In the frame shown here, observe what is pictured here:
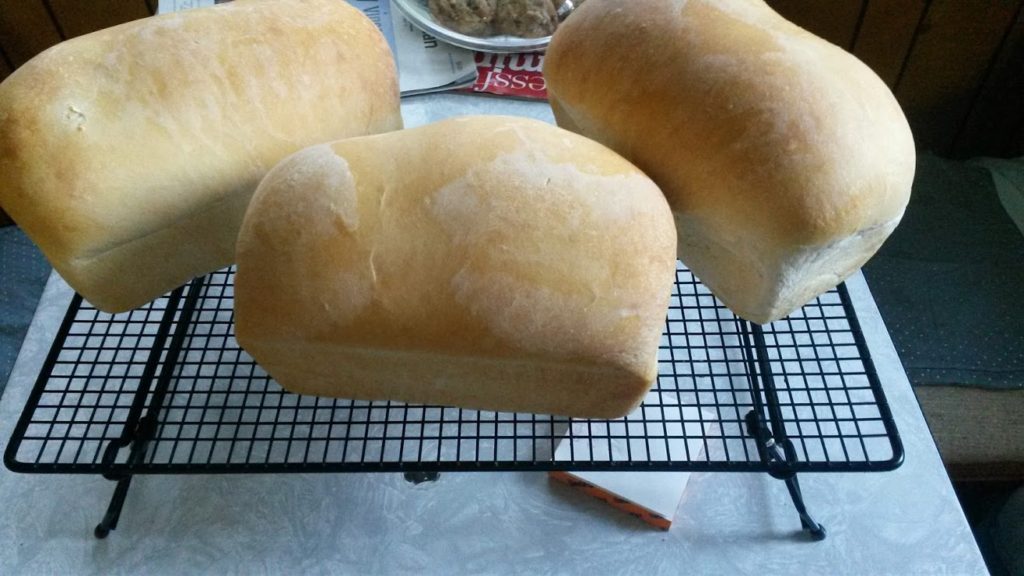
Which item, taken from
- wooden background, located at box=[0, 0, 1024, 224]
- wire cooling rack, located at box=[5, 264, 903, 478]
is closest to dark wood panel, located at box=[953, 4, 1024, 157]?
wooden background, located at box=[0, 0, 1024, 224]

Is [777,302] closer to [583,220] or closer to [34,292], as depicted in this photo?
[583,220]

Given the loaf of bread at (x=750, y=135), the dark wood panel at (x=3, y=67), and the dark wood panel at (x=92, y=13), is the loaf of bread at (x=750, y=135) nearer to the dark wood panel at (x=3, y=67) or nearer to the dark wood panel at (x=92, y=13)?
the dark wood panel at (x=92, y=13)

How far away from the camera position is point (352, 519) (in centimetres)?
74

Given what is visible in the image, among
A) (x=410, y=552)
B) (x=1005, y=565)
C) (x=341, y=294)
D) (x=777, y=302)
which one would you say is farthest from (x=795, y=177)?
(x=1005, y=565)

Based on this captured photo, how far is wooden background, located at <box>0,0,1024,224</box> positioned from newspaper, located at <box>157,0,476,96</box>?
0.31m

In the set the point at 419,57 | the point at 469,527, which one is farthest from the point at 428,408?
the point at 419,57

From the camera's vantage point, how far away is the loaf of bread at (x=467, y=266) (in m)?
0.54

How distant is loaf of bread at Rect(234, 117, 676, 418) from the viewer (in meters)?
0.54

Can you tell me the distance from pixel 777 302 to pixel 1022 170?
3.14ft

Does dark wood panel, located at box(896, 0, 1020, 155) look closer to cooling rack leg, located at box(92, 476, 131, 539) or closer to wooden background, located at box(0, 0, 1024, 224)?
wooden background, located at box(0, 0, 1024, 224)

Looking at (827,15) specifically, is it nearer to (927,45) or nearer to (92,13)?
(927,45)

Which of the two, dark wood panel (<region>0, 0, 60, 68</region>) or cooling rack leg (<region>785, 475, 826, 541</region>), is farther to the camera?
dark wood panel (<region>0, 0, 60, 68</region>)

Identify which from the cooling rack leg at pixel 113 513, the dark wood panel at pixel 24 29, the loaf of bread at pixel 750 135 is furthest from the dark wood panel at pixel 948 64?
the dark wood panel at pixel 24 29

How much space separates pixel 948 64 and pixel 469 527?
1.21 meters
